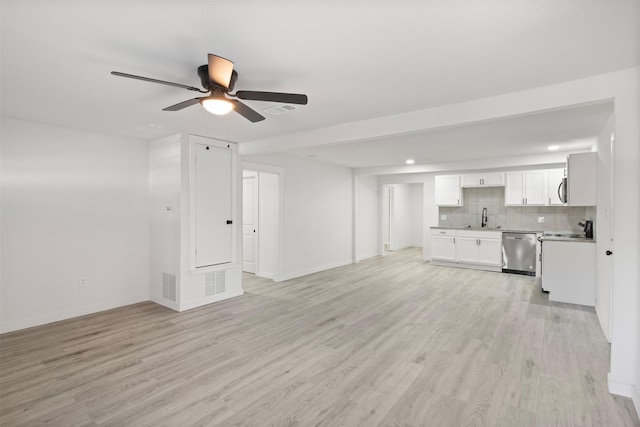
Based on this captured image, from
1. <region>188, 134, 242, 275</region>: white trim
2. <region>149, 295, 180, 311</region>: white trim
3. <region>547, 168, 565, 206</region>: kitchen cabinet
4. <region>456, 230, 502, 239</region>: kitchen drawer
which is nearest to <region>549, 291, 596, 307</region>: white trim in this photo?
<region>456, 230, 502, 239</region>: kitchen drawer

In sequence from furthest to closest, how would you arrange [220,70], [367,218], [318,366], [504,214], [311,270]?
[367,218] → [504,214] → [311,270] → [318,366] → [220,70]

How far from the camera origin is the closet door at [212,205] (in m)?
4.61

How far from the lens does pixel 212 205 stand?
4789 millimetres

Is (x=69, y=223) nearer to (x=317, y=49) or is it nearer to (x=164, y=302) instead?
(x=164, y=302)

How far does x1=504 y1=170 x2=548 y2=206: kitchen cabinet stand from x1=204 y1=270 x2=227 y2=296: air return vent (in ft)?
19.7

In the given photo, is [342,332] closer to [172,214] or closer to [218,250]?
[218,250]

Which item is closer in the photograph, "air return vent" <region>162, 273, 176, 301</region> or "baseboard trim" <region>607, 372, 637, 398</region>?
"baseboard trim" <region>607, 372, 637, 398</region>

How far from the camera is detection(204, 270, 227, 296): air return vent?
4.75 meters

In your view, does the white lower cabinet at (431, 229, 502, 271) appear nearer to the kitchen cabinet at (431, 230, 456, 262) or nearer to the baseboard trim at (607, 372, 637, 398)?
the kitchen cabinet at (431, 230, 456, 262)

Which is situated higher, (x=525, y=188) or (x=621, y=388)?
(x=525, y=188)

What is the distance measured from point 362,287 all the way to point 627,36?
15.1 feet

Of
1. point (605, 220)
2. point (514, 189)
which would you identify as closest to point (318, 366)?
point (605, 220)

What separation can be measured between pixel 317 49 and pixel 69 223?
405 cm

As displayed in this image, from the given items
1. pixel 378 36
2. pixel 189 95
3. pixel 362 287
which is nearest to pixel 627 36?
pixel 378 36
